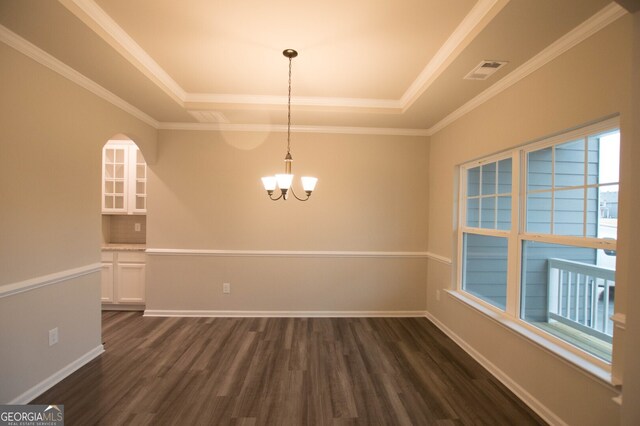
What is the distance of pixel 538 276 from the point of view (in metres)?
2.70

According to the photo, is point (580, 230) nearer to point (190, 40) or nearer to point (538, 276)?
point (538, 276)

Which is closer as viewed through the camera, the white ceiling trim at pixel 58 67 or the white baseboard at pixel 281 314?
the white ceiling trim at pixel 58 67

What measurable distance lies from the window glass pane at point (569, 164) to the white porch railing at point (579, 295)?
817 mm

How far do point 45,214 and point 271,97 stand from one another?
2382mm

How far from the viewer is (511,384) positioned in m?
2.42

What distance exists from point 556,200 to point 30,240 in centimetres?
401

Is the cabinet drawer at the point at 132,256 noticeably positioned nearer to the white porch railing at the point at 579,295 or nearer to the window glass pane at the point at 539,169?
the window glass pane at the point at 539,169

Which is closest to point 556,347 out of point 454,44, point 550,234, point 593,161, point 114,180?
point 550,234

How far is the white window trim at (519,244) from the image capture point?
1.85m

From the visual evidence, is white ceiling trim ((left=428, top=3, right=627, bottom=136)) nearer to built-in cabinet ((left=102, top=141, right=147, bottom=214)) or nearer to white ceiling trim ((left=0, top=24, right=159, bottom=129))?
white ceiling trim ((left=0, top=24, right=159, bottom=129))

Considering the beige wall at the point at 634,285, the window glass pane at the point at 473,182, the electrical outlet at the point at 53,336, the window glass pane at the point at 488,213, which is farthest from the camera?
the window glass pane at the point at 473,182

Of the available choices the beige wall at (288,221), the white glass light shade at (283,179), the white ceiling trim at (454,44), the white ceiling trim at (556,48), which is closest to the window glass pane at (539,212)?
the white ceiling trim at (556,48)

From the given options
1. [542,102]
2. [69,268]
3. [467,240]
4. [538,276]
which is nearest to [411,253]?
[467,240]

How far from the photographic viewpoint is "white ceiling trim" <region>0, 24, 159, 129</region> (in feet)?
6.64
